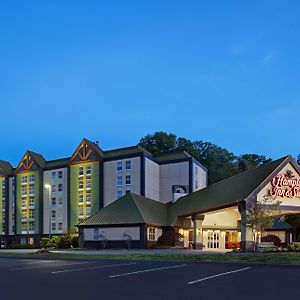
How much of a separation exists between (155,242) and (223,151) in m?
65.1

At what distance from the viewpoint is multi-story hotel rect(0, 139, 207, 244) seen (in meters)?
68.1

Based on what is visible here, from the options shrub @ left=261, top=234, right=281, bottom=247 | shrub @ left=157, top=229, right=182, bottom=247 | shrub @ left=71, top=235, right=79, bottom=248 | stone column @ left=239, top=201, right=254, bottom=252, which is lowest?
shrub @ left=71, top=235, right=79, bottom=248

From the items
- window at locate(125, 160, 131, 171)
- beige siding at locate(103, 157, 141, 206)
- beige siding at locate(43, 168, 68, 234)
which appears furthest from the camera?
beige siding at locate(43, 168, 68, 234)

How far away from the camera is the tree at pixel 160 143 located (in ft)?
322

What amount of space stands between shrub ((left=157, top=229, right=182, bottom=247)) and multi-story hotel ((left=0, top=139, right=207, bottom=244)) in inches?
736

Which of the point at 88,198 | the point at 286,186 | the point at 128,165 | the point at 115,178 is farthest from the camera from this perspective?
the point at 88,198

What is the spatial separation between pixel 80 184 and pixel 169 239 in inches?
1178

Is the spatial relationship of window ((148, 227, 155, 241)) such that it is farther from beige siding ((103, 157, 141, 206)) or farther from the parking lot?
the parking lot

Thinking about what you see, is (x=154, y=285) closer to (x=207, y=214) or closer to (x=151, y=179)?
(x=207, y=214)

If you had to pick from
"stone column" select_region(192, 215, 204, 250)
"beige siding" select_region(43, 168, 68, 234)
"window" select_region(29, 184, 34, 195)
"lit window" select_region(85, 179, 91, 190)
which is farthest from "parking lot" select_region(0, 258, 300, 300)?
"window" select_region(29, 184, 34, 195)

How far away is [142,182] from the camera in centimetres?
6631

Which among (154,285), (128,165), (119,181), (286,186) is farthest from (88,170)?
(154,285)

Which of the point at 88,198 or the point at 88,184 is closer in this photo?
the point at 88,198

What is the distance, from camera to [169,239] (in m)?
44.8
